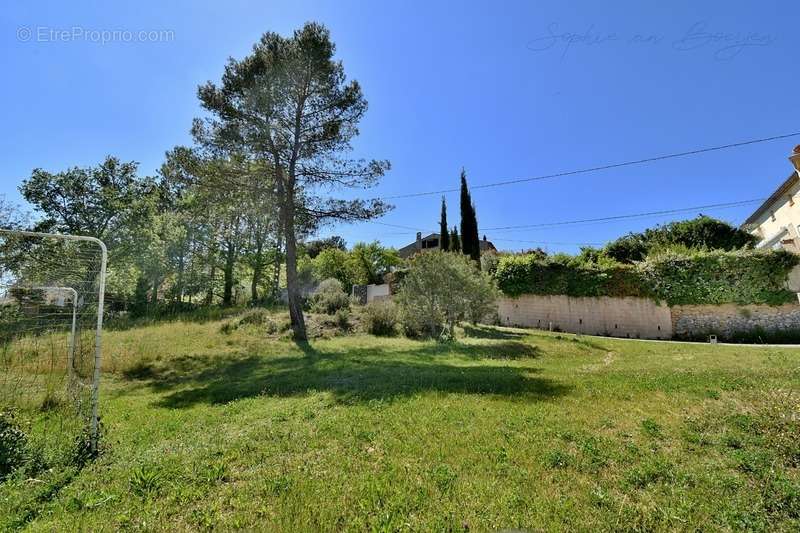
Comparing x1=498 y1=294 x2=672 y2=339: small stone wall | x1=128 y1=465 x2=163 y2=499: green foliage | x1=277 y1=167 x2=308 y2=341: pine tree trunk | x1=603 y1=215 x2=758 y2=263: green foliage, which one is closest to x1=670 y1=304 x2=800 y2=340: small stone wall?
x1=498 y1=294 x2=672 y2=339: small stone wall

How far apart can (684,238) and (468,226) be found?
1357 centimetres

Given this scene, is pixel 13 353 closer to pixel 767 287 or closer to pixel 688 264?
pixel 688 264

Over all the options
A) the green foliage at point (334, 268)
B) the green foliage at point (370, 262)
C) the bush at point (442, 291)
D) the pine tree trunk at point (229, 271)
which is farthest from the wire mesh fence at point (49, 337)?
the green foliage at point (370, 262)

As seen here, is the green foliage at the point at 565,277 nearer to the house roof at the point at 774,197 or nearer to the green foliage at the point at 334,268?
the house roof at the point at 774,197

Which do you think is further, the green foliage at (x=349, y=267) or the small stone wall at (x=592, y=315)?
the green foliage at (x=349, y=267)

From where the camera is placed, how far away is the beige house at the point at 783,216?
18.0 metres

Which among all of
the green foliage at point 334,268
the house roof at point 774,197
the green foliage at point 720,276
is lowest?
the green foliage at point 720,276

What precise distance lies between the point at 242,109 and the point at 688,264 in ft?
61.2

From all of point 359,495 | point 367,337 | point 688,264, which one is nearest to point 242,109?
point 367,337

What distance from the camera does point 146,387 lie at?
800 centimetres

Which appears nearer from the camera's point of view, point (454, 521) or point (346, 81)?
point (454, 521)

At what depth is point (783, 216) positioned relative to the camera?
67.9 ft

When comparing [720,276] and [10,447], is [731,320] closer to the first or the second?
[720,276]

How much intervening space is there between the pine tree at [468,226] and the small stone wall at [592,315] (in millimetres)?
5186
